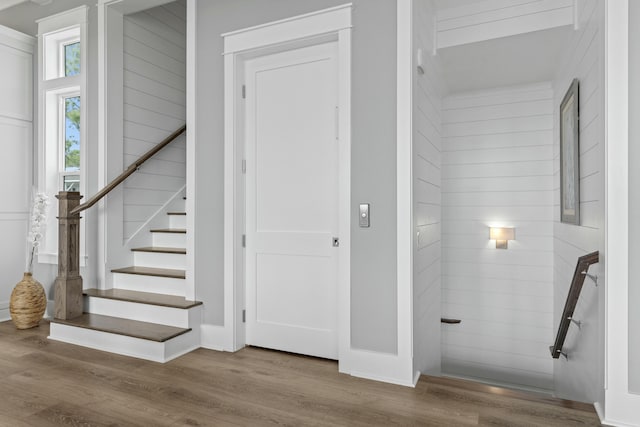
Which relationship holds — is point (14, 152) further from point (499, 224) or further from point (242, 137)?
point (499, 224)

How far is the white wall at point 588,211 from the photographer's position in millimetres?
2270

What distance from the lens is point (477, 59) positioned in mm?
3662

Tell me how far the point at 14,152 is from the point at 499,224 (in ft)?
16.7

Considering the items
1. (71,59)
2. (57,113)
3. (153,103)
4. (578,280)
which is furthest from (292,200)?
(71,59)

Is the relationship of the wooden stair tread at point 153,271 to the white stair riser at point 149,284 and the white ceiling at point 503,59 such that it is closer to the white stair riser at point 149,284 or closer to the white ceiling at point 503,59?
the white stair riser at point 149,284

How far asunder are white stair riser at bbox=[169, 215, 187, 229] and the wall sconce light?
10.9ft

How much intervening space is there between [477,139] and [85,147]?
400 centimetres

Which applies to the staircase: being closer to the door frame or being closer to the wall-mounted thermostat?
the door frame

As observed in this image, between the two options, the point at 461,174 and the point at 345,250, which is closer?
the point at 345,250

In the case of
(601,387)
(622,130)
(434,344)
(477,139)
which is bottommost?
(434,344)

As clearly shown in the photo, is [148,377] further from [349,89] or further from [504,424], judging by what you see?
[349,89]

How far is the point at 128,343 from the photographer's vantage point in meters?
3.12

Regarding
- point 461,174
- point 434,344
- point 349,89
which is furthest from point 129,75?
point 434,344

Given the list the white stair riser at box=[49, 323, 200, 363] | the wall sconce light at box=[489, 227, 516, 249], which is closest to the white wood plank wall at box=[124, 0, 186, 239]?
the white stair riser at box=[49, 323, 200, 363]
